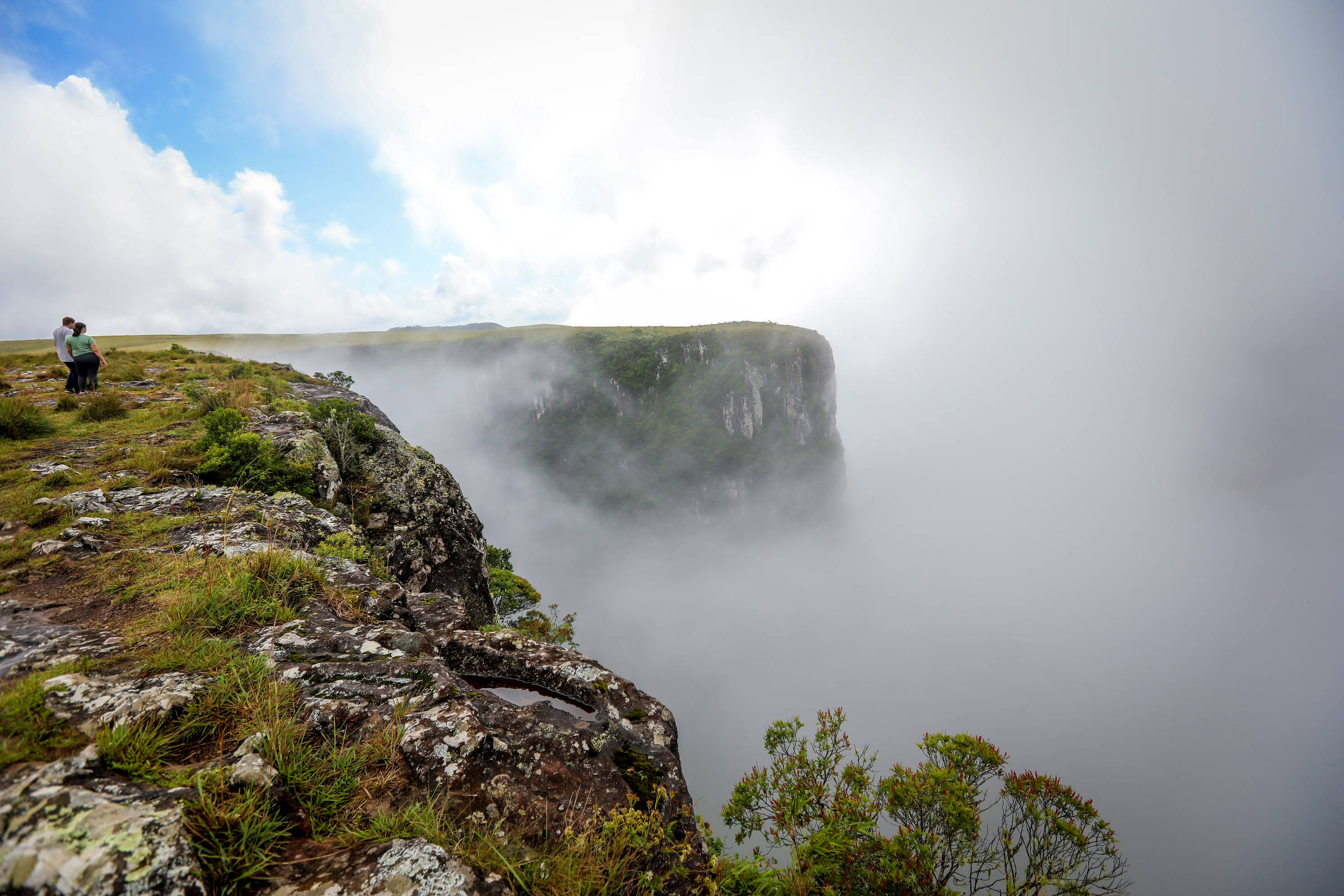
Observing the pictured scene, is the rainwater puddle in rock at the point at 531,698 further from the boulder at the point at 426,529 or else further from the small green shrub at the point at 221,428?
the small green shrub at the point at 221,428

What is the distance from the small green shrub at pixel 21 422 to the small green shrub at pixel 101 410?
945 mm

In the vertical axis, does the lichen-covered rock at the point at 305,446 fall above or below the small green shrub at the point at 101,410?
above

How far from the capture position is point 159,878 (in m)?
2.10

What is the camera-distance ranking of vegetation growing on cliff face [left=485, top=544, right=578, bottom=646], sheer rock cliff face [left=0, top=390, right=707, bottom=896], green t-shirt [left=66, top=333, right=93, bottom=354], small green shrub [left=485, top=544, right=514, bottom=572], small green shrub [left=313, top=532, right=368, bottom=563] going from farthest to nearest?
1. small green shrub [left=485, top=544, right=514, bottom=572]
2. vegetation growing on cliff face [left=485, top=544, right=578, bottom=646]
3. green t-shirt [left=66, top=333, right=93, bottom=354]
4. small green shrub [left=313, top=532, right=368, bottom=563]
5. sheer rock cliff face [left=0, top=390, right=707, bottom=896]

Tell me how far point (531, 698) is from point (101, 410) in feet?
43.9

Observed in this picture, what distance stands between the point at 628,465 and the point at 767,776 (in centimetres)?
12142

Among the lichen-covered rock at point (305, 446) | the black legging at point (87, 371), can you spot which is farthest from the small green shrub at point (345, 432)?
the black legging at point (87, 371)

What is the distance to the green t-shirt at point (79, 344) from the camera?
38.7 feet

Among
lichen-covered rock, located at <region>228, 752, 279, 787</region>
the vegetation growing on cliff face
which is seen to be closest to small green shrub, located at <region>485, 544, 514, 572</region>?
the vegetation growing on cliff face

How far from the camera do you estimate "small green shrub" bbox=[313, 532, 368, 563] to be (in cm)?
649

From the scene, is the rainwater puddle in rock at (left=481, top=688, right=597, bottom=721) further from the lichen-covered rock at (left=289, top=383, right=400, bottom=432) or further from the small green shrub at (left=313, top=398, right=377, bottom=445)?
the lichen-covered rock at (left=289, top=383, right=400, bottom=432)

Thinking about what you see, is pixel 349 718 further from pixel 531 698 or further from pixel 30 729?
pixel 531 698

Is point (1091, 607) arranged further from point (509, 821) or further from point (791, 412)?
point (509, 821)

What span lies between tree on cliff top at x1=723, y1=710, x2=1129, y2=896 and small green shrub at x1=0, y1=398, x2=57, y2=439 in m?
15.5
